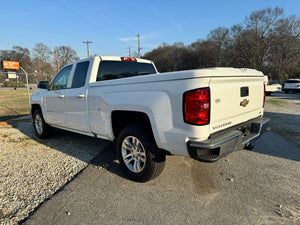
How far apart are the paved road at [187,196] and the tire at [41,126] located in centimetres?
230

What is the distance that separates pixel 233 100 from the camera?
257 centimetres

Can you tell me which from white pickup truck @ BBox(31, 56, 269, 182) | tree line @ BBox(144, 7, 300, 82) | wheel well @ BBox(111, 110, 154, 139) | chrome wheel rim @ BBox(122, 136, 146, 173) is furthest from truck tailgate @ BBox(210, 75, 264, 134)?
tree line @ BBox(144, 7, 300, 82)

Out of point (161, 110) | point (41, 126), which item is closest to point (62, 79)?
point (41, 126)

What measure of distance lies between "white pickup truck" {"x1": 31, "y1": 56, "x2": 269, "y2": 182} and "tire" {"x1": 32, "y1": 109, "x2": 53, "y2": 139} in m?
1.39

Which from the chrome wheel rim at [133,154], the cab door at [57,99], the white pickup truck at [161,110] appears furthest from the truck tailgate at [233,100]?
the cab door at [57,99]

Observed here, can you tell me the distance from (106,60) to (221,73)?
7.87ft

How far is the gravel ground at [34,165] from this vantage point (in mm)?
2549

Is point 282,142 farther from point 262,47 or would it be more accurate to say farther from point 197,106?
point 262,47

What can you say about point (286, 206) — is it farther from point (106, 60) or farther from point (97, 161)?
point (106, 60)

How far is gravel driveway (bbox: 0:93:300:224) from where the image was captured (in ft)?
8.43

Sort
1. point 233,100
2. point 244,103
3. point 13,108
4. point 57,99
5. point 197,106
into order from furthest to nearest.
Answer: point 13,108 → point 57,99 → point 244,103 → point 233,100 → point 197,106

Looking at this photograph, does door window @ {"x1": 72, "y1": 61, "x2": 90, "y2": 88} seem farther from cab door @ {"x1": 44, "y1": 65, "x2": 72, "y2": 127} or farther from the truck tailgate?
the truck tailgate

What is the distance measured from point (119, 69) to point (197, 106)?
2367 mm

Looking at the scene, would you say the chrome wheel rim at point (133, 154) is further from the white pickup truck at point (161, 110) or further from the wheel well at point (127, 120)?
the wheel well at point (127, 120)
